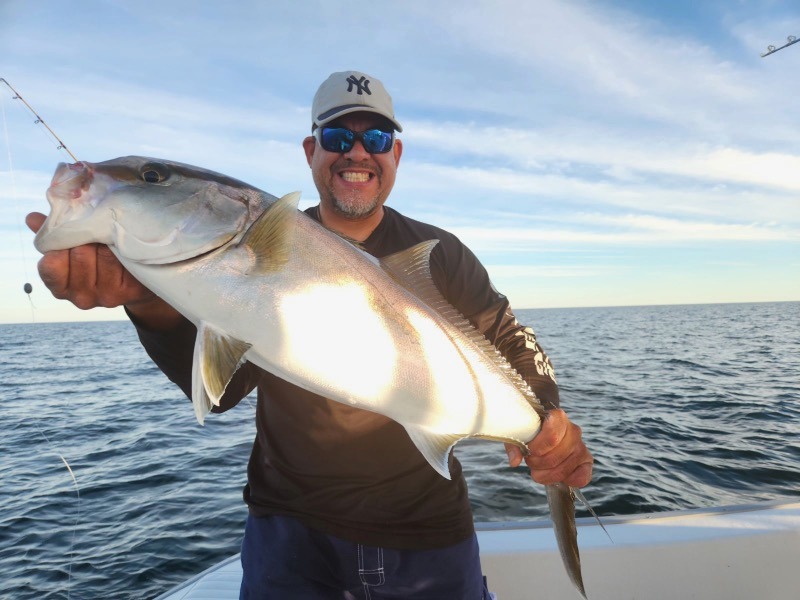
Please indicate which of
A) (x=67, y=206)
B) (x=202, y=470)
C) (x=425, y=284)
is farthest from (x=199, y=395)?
(x=202, y=470)

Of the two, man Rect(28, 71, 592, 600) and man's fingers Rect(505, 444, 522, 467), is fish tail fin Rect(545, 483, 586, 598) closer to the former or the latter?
man Rect(28, 71, 592, 600)

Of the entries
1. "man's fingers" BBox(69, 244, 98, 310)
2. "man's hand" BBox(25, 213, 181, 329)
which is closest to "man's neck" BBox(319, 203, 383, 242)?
"man's hand" BBox(25, 213, 181, 329)

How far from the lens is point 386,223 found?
10.6ft

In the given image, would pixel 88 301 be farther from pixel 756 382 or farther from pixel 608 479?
pixel 756 382

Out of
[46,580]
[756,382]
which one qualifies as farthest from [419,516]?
[756,382]

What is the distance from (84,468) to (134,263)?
407 inches

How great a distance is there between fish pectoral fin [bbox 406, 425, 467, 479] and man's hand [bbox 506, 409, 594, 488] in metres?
0.44

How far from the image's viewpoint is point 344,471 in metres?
2.66

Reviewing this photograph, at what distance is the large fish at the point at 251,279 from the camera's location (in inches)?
74.5

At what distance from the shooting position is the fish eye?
1941mm

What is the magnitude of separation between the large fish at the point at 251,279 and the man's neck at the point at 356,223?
98 cm

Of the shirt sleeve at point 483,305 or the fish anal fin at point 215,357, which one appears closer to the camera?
the fish anal fin at point 215,357

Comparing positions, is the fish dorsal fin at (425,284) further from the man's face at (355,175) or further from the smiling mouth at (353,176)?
the smiling mouth at (353,176)

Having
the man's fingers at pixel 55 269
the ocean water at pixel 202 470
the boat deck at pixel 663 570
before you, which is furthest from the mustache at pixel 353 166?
the ocean water at pixel 202 470
